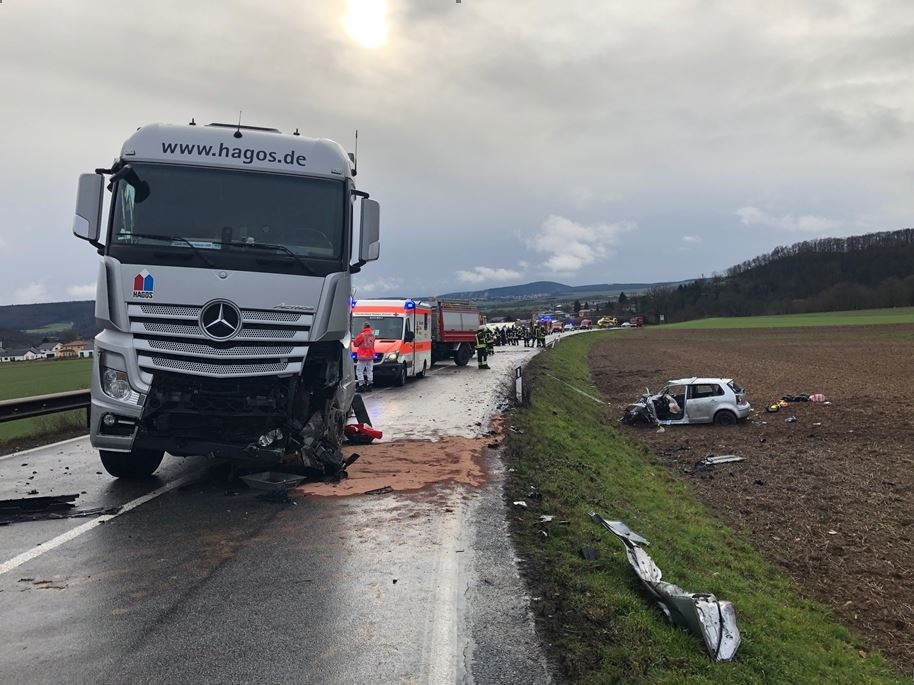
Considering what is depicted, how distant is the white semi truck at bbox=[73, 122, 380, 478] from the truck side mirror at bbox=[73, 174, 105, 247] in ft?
0.04

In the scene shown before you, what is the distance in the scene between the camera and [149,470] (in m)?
8.24

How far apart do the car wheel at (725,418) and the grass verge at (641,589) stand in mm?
7018

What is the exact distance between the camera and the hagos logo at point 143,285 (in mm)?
6660

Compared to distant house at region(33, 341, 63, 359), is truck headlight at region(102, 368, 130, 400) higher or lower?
higher

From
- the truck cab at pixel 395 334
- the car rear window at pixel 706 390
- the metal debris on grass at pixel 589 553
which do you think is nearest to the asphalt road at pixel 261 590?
the metal debris on grass at pixel 589 553

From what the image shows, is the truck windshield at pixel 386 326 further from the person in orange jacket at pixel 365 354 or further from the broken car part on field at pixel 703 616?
the broken car part on field at pixel 703 616

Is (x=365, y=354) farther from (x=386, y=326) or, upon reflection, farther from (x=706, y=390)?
(x=706, y=390)

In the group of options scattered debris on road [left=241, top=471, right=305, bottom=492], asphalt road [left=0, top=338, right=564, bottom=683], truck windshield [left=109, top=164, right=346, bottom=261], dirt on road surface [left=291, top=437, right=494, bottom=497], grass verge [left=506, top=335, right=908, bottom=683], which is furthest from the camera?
dirt on road surface [left=291, top=437, right=494, bottom=497]

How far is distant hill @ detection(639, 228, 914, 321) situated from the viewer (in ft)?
367

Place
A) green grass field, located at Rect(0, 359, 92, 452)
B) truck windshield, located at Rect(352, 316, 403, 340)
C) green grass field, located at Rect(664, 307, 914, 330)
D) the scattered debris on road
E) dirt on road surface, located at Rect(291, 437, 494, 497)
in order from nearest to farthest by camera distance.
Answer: the scattered debris on road
dirt on road surface, located at Rect(291, 437, 494, 497)
green grass field, located at Rect(0, 359, 92, 452)
truck windshield, located at Rect(352, 316, 403, 340)
green grass field, located at Rect(664, 307, 914, 330)

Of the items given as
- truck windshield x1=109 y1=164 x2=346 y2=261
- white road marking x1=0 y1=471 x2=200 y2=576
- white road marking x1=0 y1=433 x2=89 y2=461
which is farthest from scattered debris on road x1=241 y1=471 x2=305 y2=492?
white road marking x1=0 y1=433 x2=89 y2=461

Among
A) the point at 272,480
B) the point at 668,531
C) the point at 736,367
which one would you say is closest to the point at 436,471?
the point at 272,480

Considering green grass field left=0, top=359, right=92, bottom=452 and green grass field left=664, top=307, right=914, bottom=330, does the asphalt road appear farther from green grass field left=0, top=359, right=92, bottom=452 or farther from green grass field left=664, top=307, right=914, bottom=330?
A: green grass field left=664, top=307, right=914, bottom=330

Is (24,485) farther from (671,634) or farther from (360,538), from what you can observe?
(671,634)
